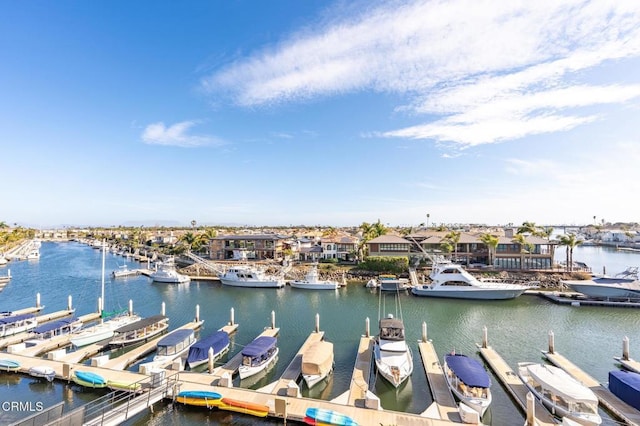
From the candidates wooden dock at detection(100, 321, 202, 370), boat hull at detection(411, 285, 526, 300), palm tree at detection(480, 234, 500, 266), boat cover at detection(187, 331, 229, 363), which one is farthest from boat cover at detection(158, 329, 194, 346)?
palm tree at detection(480, 234, 500, 266)

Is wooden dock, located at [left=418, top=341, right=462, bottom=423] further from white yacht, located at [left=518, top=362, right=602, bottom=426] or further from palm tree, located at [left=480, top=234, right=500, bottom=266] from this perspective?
palm tree, located at [left=480, top=234, right=500, bottom=266]

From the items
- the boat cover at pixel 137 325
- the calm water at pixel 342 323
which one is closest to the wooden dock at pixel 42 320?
the calm water at pixel 342 323

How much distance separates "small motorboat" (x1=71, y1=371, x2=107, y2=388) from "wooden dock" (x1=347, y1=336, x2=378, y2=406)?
52.6 feet

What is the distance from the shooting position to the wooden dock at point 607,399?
17406mm

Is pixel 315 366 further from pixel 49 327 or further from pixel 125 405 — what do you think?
pixel 49 327

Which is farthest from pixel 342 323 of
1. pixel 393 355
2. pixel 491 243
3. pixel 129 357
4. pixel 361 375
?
pixel 491 243

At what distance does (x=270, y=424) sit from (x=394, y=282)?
38559mm

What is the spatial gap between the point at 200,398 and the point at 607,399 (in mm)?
24204

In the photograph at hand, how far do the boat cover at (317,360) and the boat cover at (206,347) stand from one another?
8113 millimetres

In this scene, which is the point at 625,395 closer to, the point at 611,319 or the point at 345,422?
the point at 345,422

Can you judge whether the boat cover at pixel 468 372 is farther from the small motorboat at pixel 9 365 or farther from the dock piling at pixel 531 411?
the small motorboat at pixel 9 365

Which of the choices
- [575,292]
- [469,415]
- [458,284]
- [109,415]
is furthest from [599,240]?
[109,415]

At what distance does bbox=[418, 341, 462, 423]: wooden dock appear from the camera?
17234mm

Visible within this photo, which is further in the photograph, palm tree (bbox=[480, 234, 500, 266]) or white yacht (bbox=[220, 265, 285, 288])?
palm tree (bbox=[480, 234, 500, 266])
